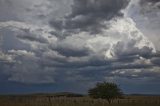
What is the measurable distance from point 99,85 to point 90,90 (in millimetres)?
2843

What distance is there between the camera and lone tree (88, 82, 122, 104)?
82.0 metres

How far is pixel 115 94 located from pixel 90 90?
21.2 feet

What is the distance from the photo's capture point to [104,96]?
8231cm

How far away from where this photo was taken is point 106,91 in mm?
82000

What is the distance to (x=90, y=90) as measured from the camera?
84.2m

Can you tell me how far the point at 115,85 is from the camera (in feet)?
274

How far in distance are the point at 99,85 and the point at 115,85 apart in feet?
13.4

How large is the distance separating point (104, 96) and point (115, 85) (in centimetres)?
406

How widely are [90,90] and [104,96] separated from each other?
4121 mm

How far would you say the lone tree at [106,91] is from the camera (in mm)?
82000

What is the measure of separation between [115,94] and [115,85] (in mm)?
2430

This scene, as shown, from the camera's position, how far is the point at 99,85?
8312 cm

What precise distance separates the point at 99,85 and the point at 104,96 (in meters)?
3.01

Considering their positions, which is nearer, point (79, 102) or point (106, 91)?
point (106, 91)
